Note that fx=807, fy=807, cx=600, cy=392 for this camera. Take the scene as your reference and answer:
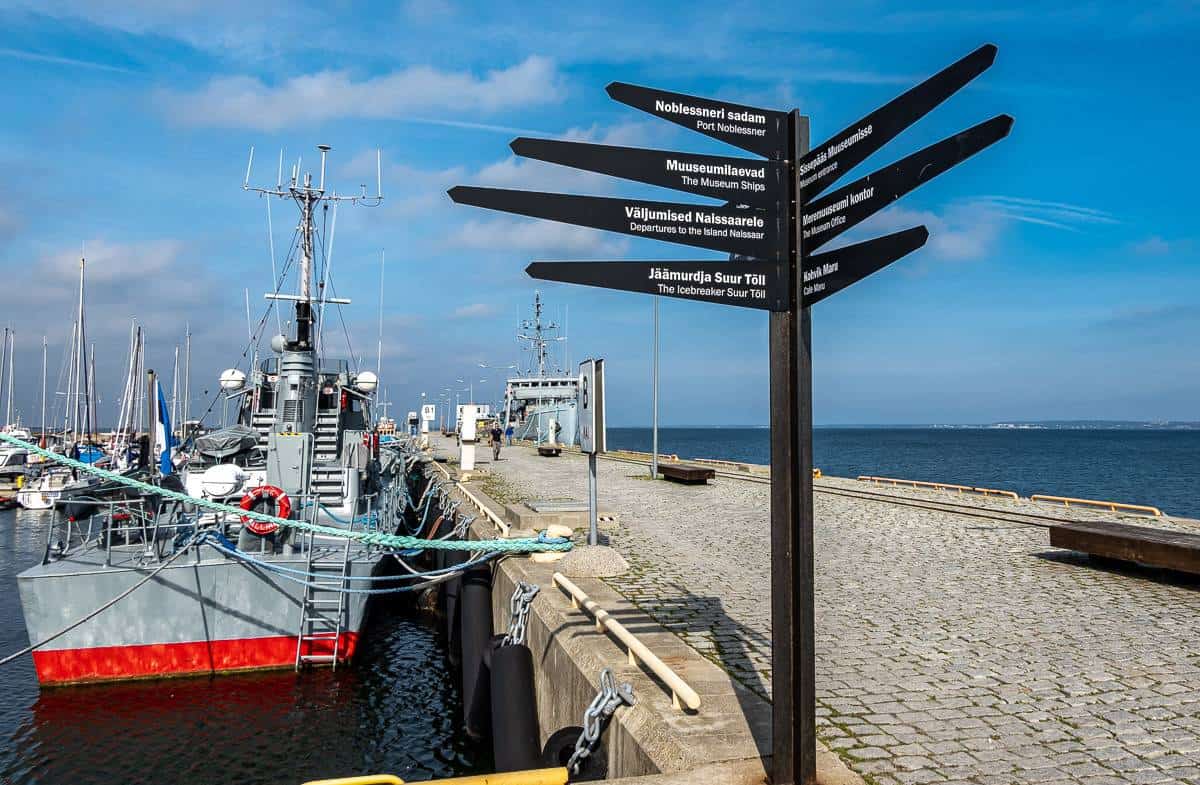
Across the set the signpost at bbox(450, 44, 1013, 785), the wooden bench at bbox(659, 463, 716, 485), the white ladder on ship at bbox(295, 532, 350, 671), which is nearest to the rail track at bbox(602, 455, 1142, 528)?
the wooden bench at bbox(659, 463, 716, 485)

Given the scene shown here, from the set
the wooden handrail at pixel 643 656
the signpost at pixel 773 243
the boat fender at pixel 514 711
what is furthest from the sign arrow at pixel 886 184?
the boat fender at pixel 514 711

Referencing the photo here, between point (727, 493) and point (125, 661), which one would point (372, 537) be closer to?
point (125, 661)

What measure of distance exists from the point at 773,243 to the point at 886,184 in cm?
61

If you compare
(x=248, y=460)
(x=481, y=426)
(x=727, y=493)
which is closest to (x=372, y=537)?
(x=248, y=460)

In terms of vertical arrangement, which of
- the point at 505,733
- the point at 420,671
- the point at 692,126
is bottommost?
the point at 420,671

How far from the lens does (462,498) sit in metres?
20.9

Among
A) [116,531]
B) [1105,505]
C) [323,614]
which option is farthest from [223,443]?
[1105,505]

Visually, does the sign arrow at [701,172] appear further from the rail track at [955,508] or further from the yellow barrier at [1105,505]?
the yellow barrier at [1105,505]

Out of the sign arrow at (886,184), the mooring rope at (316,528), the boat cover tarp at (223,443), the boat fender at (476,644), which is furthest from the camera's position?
the boat cover tarp at (223,443)

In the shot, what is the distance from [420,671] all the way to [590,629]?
675 centimetres

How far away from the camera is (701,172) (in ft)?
12.9

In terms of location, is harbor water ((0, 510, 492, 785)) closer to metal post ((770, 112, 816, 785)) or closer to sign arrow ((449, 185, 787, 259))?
metal post ((770, 112, 816, 785))

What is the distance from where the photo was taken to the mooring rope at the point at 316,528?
5.57 meters

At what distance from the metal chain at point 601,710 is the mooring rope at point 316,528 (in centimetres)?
277
